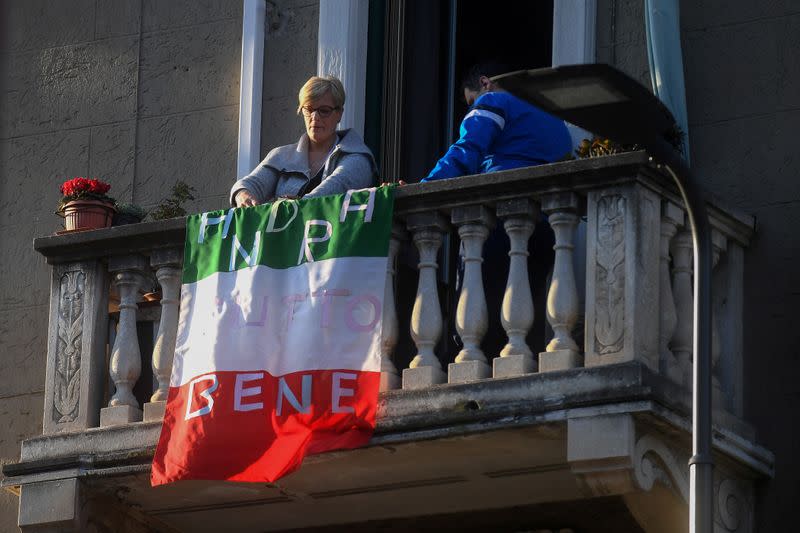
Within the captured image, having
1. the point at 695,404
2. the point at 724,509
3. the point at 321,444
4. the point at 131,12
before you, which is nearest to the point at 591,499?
the point at 724,509

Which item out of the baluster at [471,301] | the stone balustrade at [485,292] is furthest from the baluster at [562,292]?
the baluster at [471,301]

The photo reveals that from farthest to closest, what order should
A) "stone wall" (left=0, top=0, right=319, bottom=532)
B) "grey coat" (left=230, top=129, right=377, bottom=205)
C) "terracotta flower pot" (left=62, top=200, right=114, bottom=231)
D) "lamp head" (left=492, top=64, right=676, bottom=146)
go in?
"stone wall" (left=0, top=0, right=319, bottom=532) → "terracotta flower pot" (left=62, top=200, right=114, bottom=231) → "grey coat" (left=230, top=129, right=377, bottom=205) → "lamp head" (left=492, top=64, right=676, bottom=146)

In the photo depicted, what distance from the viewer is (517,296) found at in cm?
975

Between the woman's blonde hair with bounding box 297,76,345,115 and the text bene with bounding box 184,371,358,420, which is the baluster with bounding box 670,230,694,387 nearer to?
the text bene with bounding box 184,371,358,420

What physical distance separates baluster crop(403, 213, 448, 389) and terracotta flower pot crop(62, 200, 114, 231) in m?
2.03

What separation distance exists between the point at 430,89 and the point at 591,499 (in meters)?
2.71

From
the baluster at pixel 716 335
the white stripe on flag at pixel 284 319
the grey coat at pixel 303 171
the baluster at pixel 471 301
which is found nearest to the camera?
the baluster at pixel 471 301

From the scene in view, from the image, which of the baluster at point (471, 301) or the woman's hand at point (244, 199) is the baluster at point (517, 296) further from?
the woman's hand at point (244, 199)

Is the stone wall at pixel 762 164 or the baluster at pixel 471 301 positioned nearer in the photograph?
the baluster at pixel 471 301

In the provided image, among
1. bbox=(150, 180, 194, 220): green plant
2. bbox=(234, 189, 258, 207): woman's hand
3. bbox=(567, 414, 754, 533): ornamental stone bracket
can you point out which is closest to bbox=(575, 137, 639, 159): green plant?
bbox=(567, 414, 754, 533): ornamental stone bracket

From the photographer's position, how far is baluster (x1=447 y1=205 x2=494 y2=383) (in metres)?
9.76

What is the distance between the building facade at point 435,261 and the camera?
9.61 m

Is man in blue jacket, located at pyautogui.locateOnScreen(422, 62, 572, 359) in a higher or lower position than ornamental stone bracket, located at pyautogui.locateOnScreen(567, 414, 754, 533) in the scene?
higher

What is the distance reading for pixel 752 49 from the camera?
430 inches
